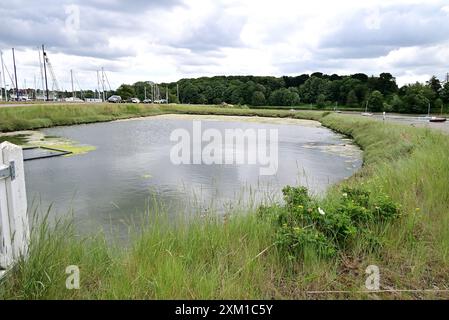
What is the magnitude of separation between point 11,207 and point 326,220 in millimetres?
2297

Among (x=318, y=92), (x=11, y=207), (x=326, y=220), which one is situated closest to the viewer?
(x=11, y=207)

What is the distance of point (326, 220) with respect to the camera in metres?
2.89

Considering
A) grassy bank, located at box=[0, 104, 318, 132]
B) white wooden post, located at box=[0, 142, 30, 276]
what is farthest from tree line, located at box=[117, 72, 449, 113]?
white wooden post, located at box=[0, 142, 30, 276]

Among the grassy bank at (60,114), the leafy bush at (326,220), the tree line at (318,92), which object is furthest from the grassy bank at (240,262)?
the tree line at (318,92)

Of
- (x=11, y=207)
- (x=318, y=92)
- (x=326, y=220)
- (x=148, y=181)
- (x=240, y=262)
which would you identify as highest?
(x=318, y=92)

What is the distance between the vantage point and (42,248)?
94.0 inches

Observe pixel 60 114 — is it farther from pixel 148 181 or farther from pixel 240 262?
pixel 240 262

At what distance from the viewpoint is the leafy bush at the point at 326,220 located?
2658 millimetres

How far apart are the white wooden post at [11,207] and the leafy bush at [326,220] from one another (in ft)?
5.86

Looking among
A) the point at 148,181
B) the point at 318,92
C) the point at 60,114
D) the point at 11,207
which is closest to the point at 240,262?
the point at 11,207

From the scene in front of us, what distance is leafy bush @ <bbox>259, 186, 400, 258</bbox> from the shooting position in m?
2.66

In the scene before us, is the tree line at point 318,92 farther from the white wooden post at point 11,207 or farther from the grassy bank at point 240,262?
the white wooden post at point 11,207

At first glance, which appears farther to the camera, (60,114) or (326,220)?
(60,114)

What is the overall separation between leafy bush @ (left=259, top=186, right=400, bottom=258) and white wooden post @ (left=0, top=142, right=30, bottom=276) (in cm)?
179
